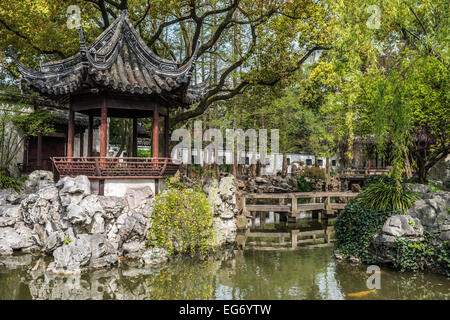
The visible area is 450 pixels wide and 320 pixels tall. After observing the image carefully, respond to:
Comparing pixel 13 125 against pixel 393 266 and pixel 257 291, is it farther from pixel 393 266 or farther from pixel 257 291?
pixel 393 266

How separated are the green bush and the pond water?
491 millimetres

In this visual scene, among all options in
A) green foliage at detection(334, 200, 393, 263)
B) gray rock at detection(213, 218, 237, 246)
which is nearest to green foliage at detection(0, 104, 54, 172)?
gray rock at detection(213, 218, 237, 246)

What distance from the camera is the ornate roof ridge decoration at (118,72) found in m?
8.81

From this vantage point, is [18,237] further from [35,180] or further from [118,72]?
[118,72]

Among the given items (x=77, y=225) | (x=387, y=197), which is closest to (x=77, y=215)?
(x=77, y=225)

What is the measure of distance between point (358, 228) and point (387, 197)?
1063 millimetres

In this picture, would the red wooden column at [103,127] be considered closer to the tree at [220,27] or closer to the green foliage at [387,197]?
the tree at [220,27]

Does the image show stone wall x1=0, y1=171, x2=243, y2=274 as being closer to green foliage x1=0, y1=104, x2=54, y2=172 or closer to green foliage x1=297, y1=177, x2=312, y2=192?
green foliage x1=0, y1=104, x2=54, y2=172

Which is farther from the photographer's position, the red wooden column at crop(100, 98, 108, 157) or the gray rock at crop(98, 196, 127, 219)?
the red wooden column at crop(100, 98, 108, 157)

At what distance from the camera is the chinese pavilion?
902cm

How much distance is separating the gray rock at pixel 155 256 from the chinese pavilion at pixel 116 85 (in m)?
2.05

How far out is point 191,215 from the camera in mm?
8773

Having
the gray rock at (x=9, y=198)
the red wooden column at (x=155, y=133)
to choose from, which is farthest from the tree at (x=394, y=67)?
the gray rock at (x=9, y=198)
